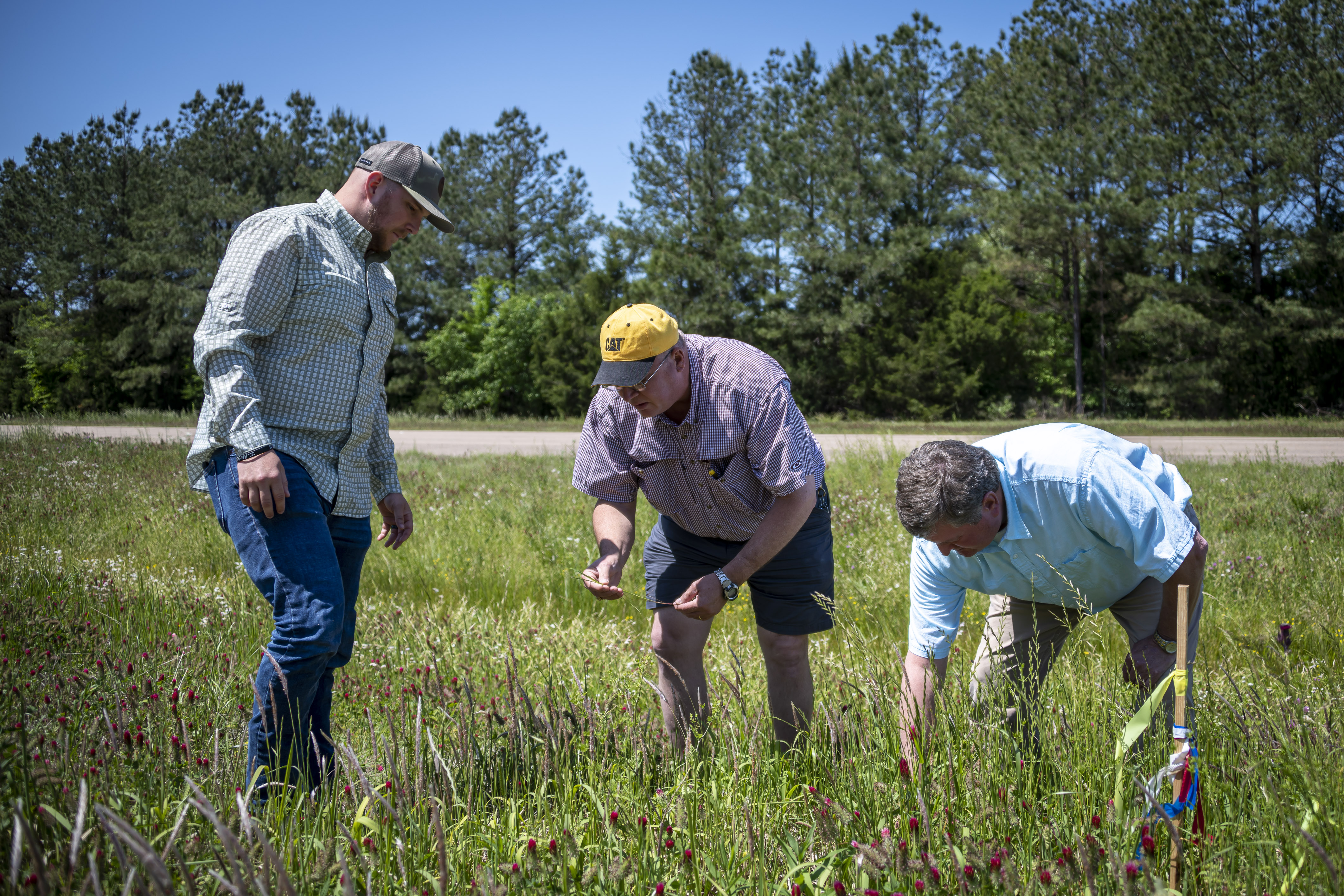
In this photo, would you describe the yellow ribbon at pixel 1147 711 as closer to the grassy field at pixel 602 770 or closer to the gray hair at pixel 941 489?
the grassy field at pixel 602 770

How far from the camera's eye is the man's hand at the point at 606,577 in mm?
2834

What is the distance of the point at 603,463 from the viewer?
122 inches

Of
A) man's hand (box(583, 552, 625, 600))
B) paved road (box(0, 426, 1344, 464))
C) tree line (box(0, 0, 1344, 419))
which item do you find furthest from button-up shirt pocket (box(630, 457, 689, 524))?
tree line (box(0, 0, 1344, 419))

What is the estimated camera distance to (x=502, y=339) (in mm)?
33781

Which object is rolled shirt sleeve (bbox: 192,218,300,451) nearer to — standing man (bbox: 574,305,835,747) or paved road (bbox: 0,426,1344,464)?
standing man (bbox: 574,305,835,747)

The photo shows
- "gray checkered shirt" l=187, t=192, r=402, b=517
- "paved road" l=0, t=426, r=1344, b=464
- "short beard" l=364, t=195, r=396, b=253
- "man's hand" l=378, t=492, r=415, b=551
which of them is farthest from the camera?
"paved road" l=0, t=426, r=1344, b=464

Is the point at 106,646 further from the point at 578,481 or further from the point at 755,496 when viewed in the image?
the point at 755,496

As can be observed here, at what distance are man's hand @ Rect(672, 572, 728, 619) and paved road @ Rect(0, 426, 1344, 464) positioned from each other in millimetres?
7997

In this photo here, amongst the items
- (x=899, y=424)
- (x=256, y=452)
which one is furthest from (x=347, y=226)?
(x=899, y=424)

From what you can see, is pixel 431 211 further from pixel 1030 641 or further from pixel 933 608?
pixel 1030 641

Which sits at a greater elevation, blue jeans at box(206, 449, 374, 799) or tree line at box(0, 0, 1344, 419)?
tree line at box(0, 0, 1344, 419)

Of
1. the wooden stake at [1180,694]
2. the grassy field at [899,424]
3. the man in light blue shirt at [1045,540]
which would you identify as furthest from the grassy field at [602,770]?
the grassy field at [899,424]

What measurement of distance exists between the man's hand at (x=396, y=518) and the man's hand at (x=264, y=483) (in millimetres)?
742

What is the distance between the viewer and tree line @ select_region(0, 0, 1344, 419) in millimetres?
22453
